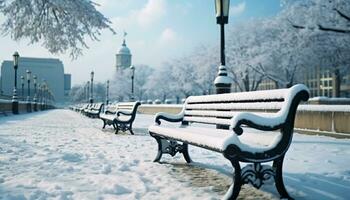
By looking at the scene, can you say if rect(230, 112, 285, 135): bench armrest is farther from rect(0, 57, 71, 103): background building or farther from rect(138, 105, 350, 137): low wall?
rect(0, 57, 71, 103): background building

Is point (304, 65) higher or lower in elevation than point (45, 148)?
higher

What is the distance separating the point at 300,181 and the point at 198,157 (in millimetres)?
2393

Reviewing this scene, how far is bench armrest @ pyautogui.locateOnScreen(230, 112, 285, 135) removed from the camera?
3367mm

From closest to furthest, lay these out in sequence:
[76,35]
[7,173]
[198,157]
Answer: [7,173] → [198,157] → [76,35]

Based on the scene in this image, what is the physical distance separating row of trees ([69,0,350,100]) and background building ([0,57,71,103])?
2356 inches

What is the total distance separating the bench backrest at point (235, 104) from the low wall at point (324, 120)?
570 centimetres

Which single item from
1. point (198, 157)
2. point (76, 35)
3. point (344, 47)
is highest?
point (344, 47)

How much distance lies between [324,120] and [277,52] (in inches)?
967

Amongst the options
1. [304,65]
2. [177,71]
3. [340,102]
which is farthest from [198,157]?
[177,71]

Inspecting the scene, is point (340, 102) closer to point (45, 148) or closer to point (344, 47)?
point (344, 47)

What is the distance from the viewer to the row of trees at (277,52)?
76.9 ft

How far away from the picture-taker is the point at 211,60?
56.9 m

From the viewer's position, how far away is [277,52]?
115ft

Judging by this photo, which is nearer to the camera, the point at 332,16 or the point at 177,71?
the point at 332,16
